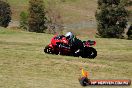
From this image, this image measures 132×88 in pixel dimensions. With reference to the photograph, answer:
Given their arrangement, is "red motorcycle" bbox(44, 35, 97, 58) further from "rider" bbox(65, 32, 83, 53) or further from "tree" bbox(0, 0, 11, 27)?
"tree" bbox(0, 0, 11, 27)

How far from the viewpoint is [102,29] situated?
2746 inches

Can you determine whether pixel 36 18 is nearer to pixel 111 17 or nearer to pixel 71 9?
pixel 111 17

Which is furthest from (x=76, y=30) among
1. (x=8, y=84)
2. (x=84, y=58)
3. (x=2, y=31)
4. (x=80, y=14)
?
(x=8, y=84)

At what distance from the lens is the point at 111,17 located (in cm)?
6875

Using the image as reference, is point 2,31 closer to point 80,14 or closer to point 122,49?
point 122,49

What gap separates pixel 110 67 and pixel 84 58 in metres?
2.94

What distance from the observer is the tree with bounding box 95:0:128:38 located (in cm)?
6800

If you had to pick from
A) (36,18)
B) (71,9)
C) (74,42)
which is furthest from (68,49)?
(71,9)

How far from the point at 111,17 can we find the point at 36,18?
28.9 meters

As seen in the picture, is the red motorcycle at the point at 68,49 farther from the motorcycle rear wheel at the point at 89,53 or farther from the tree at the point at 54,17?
the tree at the point at 54,17

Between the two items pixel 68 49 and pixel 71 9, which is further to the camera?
pixel 71 9

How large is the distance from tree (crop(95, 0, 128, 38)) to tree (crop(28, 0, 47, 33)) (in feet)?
86.1

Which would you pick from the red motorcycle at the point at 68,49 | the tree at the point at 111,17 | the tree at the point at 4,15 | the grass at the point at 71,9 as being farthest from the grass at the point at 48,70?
the grass at the point at 71,9

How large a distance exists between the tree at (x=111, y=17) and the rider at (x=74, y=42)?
141 feet
